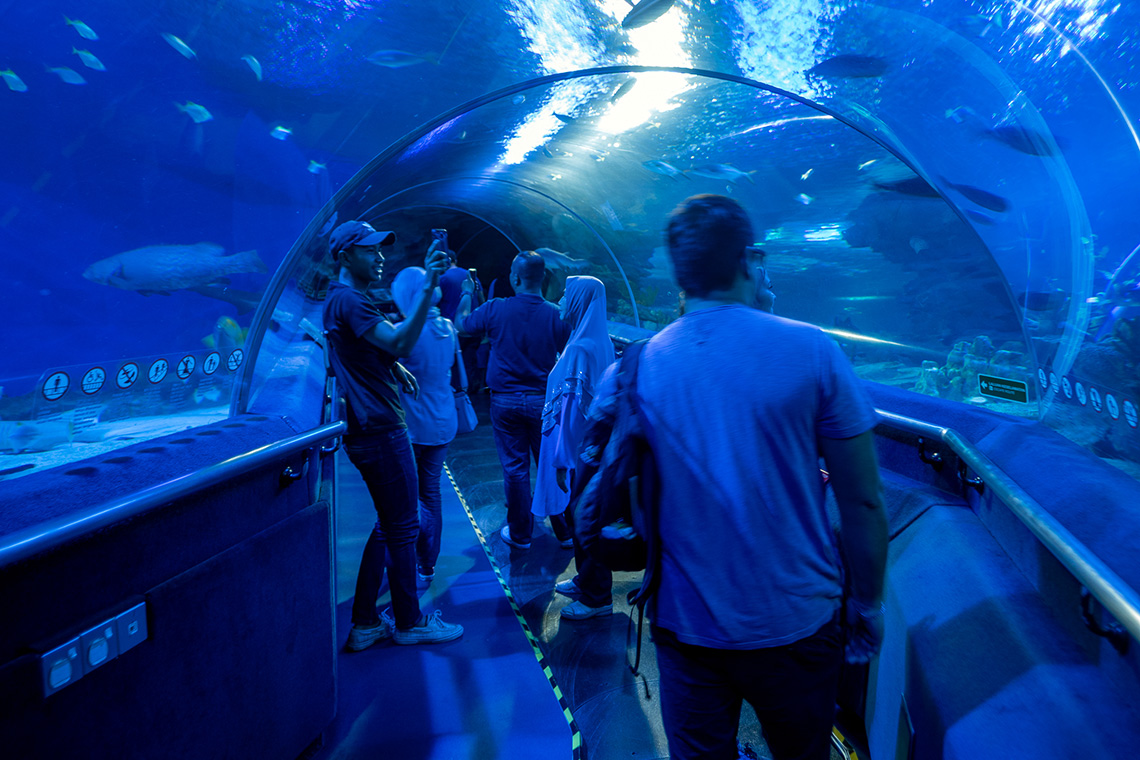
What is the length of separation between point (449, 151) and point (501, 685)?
23.8 feet

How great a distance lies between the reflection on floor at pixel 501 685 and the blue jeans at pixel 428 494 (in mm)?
364

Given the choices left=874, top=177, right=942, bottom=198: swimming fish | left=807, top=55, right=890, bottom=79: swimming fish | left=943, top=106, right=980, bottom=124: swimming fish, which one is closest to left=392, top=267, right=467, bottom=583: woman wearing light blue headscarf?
left=807, top=55, right=890, bottom=79: swimming fish

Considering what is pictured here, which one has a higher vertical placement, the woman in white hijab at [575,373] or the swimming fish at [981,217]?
the swimming fish at [981,217]

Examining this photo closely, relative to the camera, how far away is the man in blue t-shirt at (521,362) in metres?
4.29

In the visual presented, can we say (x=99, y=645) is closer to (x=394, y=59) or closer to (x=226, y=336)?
(x=226, y=336)

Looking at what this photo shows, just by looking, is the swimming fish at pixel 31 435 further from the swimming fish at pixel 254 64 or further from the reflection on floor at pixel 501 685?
the swimming fish at pixel 254 64

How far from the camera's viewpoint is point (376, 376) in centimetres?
275

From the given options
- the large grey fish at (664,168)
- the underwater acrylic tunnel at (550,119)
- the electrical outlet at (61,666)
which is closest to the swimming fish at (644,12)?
the underwater acrylic tunnel at (550,119)

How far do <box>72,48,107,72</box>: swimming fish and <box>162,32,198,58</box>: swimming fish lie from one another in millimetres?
404

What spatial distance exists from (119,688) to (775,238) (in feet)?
33.9

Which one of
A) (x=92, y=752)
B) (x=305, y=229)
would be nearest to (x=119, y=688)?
(x=92, y=752)

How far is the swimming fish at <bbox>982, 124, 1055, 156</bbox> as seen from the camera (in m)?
3.83

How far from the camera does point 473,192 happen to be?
13.1 m

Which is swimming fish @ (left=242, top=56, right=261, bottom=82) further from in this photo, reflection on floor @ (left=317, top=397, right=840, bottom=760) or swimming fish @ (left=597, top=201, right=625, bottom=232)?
swimming fish @ (left=597, top=201, right=625, bottom=232)
